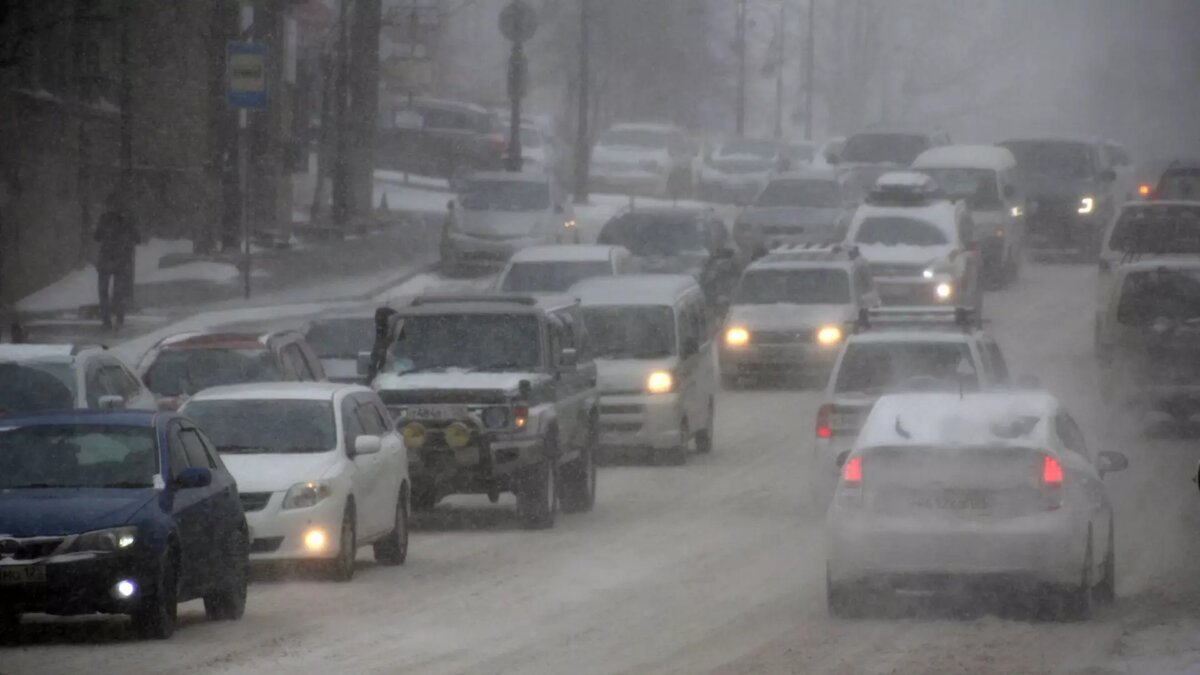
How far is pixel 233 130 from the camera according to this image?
41.0 metres

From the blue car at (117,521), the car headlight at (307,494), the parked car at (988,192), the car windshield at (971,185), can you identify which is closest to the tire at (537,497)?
the car headlight at (307,494)

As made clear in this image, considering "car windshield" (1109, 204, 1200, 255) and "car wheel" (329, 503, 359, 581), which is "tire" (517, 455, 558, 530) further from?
"car windshield" (1109, 204, 1200, 255)

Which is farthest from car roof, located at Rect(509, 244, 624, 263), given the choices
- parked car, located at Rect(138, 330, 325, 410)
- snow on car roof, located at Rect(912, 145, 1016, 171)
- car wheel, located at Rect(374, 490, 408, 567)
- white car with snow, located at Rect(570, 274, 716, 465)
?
car wheel, located at Rect(374, 490, 408, 567)

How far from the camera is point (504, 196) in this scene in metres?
46.6

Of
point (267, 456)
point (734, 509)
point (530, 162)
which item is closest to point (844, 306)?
point (734, 509)

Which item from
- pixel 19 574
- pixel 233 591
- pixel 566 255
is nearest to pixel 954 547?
pixel 233 591

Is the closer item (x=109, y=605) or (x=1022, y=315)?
(x=109, y=605)

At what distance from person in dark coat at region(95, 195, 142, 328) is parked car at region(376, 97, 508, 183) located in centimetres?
3124

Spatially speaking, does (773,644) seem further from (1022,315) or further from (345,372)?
(1022,315)

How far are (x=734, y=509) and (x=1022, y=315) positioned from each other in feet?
67.9

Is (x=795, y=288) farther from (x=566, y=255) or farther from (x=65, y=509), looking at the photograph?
(x=65, y=509)

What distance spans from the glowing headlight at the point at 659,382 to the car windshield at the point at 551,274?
318 inches

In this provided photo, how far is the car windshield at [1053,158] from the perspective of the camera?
159ft

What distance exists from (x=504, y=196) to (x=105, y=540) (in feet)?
109
